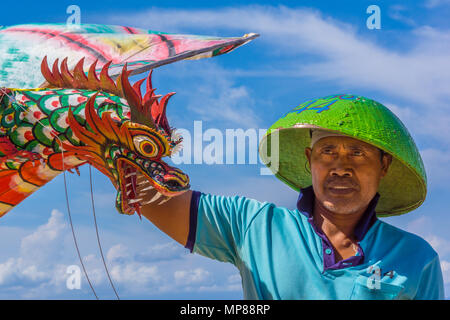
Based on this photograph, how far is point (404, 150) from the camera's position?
2740mm

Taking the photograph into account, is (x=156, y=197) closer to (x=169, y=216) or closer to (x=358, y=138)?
(x=169, y=216)

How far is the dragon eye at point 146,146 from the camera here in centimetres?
265

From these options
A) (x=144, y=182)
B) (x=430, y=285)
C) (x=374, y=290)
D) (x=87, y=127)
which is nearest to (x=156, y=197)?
(x=144, y=182)

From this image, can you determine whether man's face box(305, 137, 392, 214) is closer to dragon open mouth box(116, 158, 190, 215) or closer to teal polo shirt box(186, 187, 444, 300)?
teal polo shirt box(186, 187, 444, 300)

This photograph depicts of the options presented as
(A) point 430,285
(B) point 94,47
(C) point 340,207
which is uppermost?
(B) point 94,47

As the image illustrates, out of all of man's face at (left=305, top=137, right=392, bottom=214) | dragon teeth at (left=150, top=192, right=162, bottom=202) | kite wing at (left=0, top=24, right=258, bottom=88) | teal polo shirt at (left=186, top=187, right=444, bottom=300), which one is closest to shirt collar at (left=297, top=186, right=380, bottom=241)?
teal polo shirt at (left=186, top=187, right=444, bottom=300)

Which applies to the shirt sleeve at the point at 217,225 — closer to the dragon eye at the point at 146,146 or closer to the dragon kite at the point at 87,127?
the dragon kite at the point at 87,127

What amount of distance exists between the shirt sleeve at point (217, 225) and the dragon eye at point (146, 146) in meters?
0.36

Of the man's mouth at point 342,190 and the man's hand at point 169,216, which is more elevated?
the man's mouth at point 342,190

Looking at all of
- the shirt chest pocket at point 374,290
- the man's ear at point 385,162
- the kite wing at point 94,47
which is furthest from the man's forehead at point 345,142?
the kite wing at point 94,47

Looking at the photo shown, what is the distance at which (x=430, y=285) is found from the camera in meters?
2.69

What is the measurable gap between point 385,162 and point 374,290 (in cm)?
64

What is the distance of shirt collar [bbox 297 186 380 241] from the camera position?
281 cm
